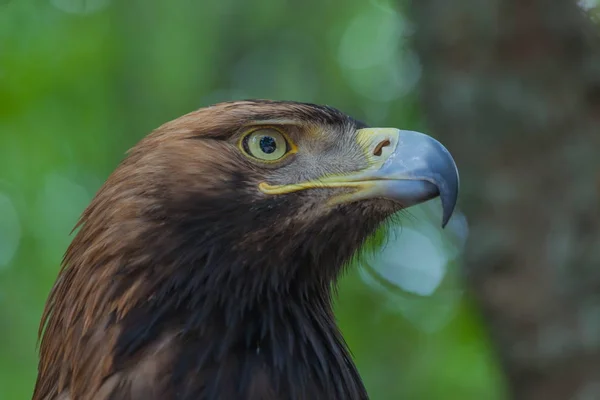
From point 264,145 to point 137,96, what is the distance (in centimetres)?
303

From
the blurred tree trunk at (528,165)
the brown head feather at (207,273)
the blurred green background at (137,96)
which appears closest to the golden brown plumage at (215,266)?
the brown head feather at (207,273)

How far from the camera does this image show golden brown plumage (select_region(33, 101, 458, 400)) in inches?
101

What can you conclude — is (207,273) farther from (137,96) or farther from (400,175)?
(137,96)

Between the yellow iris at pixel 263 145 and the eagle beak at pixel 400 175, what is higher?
the yellow iris at pixel 263 145

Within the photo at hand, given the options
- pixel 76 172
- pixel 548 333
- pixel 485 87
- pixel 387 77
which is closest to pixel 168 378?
pixel 548 333

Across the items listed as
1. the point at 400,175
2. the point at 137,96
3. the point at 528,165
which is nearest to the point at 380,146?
the point at 400,175

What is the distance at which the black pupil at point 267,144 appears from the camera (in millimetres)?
2824

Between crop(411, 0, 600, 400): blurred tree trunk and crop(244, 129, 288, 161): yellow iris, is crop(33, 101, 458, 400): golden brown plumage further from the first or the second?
crop(411, 0, 600, 400): blurred tree trunk

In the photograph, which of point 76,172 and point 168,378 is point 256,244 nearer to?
point 168,378

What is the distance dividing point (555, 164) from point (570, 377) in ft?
3.16

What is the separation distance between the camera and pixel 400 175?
2.68 m

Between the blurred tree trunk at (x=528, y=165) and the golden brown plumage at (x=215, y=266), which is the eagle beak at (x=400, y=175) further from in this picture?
the blurred tree trunk at (x=528, y=165)

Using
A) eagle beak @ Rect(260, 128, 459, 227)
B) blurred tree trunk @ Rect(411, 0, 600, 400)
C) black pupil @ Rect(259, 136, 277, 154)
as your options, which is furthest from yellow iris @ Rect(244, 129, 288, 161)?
blurred tree trunk @ Rect(411, 0, 600, 400)

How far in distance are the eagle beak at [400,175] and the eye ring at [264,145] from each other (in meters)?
0.10
